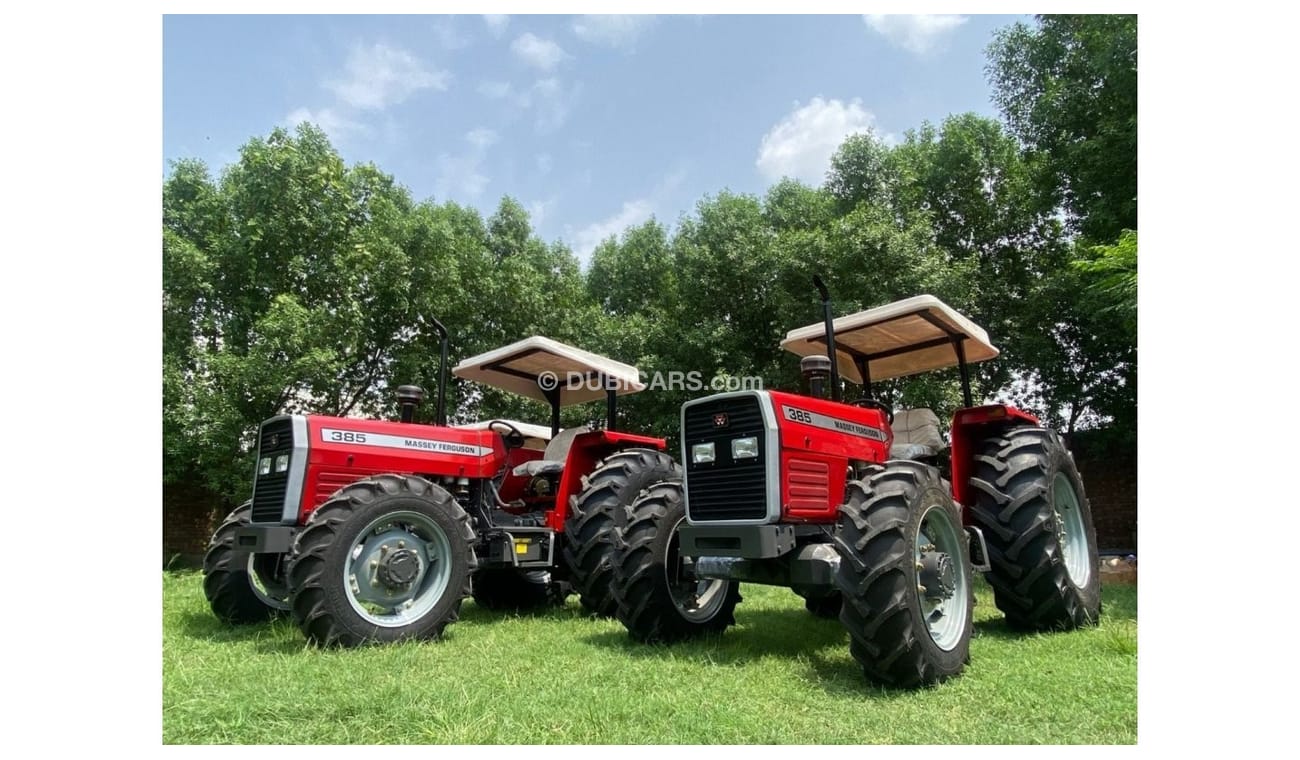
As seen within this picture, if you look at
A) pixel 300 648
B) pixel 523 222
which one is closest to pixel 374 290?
pixel 523 222

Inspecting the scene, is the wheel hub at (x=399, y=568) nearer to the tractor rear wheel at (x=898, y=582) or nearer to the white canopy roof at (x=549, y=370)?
the white canopy roof at (x=549, y=370)

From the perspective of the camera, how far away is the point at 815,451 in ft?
16.5

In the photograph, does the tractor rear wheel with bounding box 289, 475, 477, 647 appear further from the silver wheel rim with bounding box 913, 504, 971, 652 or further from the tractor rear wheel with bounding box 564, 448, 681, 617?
the silver wheel rim with bounding box 913, 504, 971, 652

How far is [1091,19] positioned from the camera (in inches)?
568

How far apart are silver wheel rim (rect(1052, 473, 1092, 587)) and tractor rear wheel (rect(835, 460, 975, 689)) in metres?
2.37

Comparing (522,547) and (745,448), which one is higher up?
(745,448)

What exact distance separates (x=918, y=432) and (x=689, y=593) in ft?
7.55

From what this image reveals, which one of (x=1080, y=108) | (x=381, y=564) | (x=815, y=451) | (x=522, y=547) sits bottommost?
(x=522, y=547)

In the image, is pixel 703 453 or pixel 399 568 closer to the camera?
pixel 703 453

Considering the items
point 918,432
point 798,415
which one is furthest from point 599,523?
point 918,432

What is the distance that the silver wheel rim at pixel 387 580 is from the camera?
5520 mm
